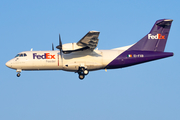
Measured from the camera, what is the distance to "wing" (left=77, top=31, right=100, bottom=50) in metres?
26.2

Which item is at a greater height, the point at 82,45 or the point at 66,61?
the point at 82,45

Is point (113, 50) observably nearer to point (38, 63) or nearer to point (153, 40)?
point (153, 40)

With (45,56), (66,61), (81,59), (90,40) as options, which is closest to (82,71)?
(81,59)

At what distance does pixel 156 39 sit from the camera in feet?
102

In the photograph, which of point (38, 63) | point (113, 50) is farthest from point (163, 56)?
point (38, 63)

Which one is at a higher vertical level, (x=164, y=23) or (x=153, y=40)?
(x=164, y=23)

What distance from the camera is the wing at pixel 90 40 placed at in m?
26.2

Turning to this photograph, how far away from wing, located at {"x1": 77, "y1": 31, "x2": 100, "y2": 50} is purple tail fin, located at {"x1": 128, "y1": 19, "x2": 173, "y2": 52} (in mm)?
5000

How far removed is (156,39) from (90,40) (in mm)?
8345

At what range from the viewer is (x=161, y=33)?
101 ft

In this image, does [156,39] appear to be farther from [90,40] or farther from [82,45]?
[82,45]

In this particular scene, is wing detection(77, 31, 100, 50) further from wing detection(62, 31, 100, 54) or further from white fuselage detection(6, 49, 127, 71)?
white fuselage detection(6, 49, 127, 71)

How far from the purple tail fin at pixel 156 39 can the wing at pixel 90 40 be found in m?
5.00

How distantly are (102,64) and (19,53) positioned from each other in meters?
9.37
